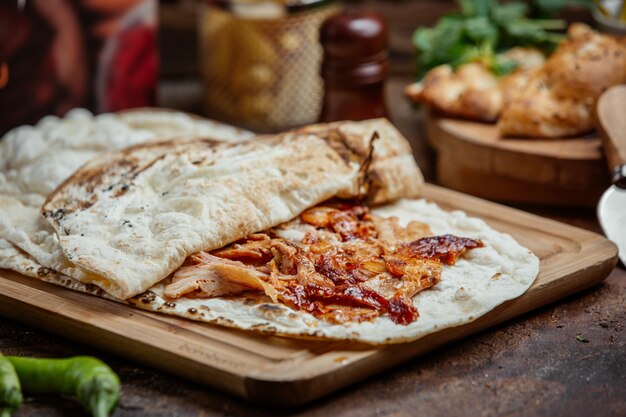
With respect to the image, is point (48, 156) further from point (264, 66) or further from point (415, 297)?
point (415, 297)

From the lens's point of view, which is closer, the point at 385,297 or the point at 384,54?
the point at 385,297

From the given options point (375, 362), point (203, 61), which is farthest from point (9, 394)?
point (203, 61)

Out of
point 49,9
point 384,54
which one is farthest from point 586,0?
point 49,9

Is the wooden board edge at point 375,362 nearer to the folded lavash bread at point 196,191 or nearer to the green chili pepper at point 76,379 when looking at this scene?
the green chili pepper at point 76,379

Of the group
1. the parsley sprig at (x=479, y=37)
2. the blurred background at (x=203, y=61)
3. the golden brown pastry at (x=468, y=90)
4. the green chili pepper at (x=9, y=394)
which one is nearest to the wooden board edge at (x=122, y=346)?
the green chili pepper at (x=9, y=394)

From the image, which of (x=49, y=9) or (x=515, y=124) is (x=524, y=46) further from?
(x=49, y=9)

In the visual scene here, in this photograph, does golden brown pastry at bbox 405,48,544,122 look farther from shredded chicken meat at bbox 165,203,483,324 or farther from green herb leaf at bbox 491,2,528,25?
shredded chicken meat at bbox 165,203,483,324
